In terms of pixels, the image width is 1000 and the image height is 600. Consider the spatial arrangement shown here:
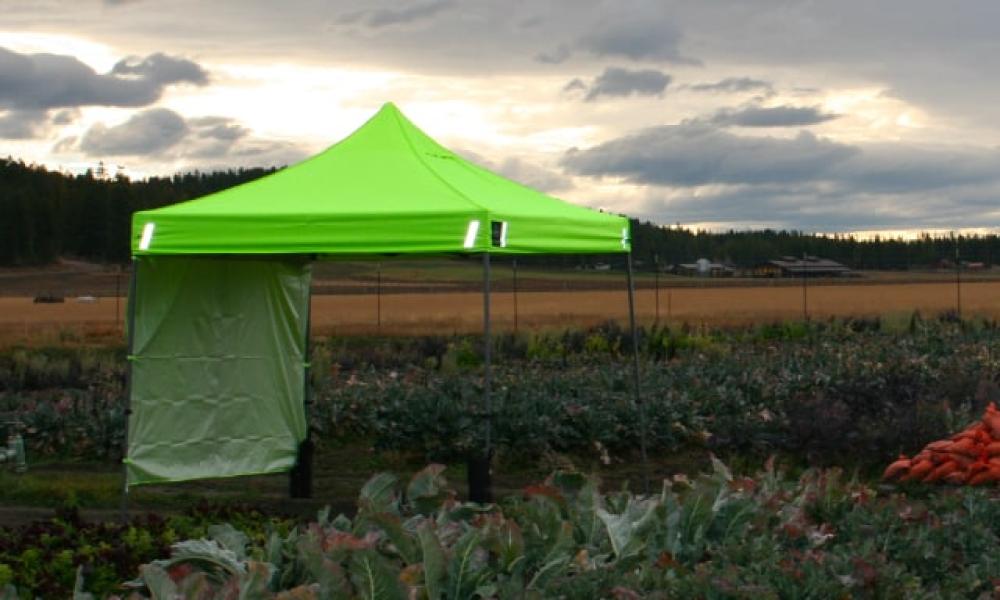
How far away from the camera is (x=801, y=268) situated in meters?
57.8

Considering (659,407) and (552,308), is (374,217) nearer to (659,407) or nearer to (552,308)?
(659,407)

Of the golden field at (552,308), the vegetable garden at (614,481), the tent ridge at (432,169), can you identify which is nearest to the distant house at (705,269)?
the golden field at (552,308)

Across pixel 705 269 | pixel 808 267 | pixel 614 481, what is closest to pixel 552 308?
pixel 808 267

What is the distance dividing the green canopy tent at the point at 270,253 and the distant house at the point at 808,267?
4395 centimetres

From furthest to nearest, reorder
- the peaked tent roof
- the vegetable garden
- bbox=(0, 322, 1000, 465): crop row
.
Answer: bbox=(0, 322, 1000, 465): crop row, the peaked tent roof, the vegetable garden

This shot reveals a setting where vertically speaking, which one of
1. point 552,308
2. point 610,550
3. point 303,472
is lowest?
point 303,472

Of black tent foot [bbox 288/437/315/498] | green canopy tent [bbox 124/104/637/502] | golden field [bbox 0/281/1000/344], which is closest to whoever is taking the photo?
green canopy tent [bbox 124/104/637/502]

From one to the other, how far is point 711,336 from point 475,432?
1274 cm

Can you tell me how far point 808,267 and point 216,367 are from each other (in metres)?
48.4

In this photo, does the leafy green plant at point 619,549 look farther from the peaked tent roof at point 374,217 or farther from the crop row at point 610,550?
the peaked tent roof at point 374,217

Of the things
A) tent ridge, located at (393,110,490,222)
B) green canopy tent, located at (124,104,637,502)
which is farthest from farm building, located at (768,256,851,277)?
green canopy tent, located at (124,104,637,502)

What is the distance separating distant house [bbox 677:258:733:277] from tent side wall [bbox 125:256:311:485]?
156ft

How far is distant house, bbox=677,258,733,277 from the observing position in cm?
5991

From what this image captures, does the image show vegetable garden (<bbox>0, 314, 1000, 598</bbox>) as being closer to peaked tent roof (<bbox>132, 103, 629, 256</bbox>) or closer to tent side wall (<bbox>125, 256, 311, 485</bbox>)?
tent side wall (<bbox>125, 256, 311, 485</bbox>)
